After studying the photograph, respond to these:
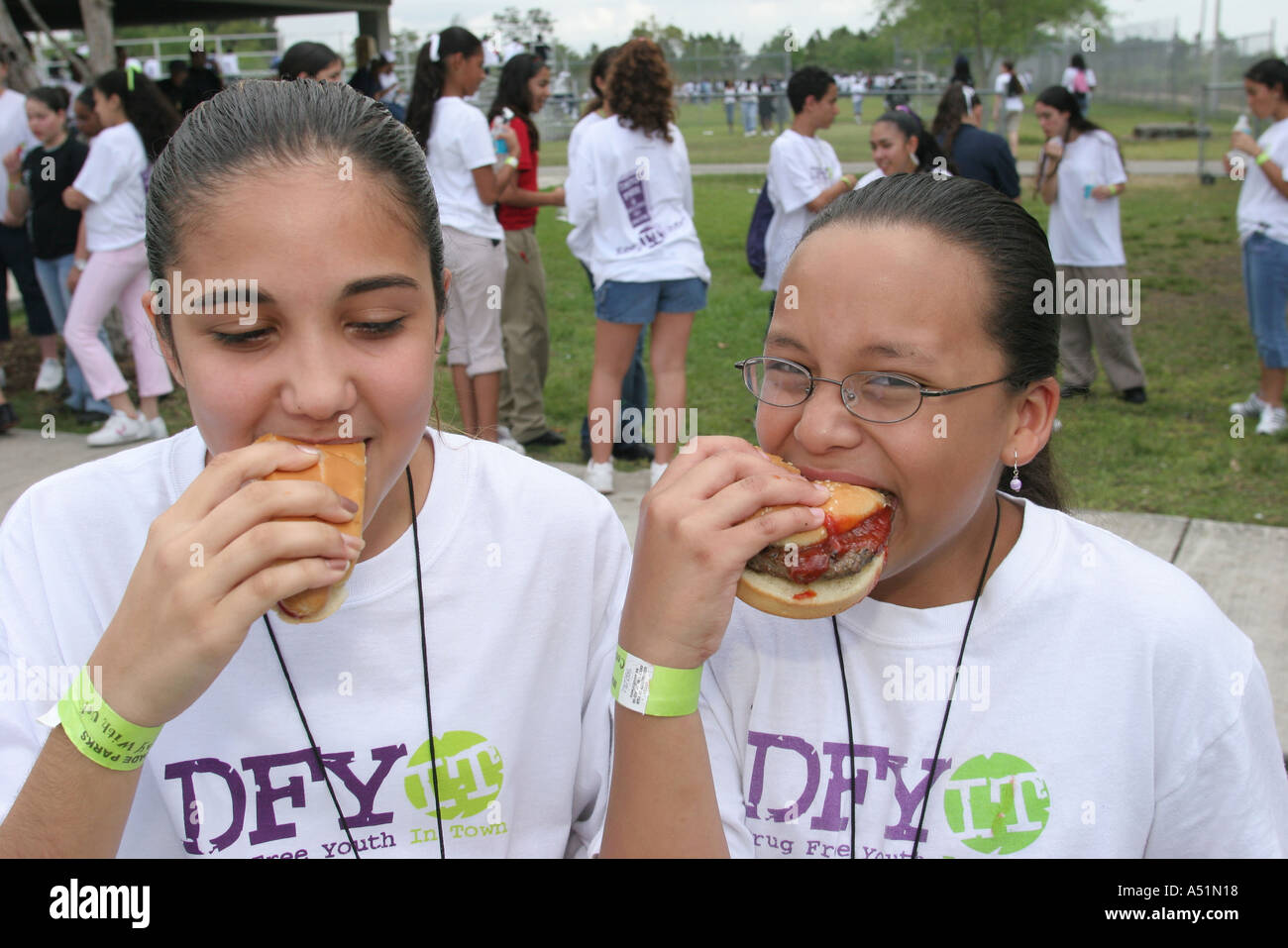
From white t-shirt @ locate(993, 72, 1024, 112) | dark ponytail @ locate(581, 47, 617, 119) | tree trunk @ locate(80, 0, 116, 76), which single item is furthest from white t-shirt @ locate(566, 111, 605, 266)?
white t-shirt @ locate(993, 72, 1024, 112)

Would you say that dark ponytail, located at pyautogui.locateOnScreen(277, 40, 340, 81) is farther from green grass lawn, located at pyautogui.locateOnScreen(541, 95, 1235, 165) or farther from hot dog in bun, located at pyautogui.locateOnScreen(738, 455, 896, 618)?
green grass lawn, located at pyautogui.locateOnScreen(541, 95, 1235, 165)

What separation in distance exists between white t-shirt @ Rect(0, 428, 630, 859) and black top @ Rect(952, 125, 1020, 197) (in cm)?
679

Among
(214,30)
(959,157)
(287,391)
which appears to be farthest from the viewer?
(214,30)

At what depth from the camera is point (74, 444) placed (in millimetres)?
8141

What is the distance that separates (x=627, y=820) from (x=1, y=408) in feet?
26.7

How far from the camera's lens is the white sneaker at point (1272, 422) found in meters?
7.70

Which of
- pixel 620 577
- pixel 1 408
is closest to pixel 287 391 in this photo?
pixel 620 577

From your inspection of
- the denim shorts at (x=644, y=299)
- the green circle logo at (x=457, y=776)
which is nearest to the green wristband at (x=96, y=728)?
the green circle logo at (x=457, y=776)

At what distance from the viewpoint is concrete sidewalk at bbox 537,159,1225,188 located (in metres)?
21.5

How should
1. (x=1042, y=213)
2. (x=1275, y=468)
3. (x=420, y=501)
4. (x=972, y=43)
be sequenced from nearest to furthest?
1. (x=420, y=501)
2. (x=1275, y=468)
3. (x=1042, y=213)
4. (x=972, y=43)

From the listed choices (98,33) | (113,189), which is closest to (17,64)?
(98,33)

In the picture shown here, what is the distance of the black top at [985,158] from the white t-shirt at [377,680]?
267 inches
